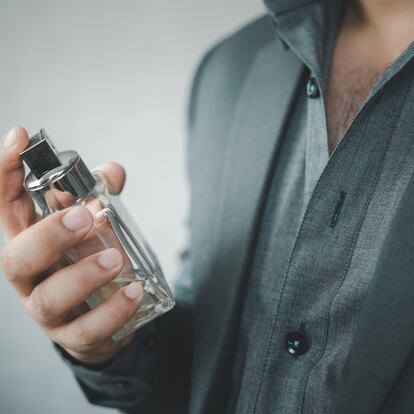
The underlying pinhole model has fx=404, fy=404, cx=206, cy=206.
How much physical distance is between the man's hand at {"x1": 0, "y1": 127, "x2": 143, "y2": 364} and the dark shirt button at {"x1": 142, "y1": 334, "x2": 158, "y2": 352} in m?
0.19

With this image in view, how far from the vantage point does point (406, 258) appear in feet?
1.27

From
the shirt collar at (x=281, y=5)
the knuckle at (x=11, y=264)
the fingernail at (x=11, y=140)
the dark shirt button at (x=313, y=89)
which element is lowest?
the dark shirt button at (x=313, y=89)

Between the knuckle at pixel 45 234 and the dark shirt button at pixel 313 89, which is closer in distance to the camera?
the knuckle at pixel 45 234

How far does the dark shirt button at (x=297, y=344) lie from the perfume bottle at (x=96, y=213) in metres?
0.15

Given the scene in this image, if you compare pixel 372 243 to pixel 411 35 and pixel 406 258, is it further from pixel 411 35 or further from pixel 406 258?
pixel 411 35

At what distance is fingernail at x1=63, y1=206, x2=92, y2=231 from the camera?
380 mm

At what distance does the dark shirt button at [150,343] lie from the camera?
2.15 feet

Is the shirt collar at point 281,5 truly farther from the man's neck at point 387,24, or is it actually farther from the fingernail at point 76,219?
the fingernail at point 76,219

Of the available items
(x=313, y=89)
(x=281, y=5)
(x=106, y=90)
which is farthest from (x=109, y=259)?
(x=106, y=90)

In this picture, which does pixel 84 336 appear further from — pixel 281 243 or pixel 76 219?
pixel 281 243

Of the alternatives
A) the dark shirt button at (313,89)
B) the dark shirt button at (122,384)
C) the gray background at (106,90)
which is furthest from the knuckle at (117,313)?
the gray background at (106,90)

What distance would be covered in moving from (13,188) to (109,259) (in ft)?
0.43

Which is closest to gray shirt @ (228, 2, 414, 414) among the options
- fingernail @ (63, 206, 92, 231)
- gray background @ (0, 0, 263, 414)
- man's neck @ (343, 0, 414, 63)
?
man's neck @ (343, 0, 414, 63)

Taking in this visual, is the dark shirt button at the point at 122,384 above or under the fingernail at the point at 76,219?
under
